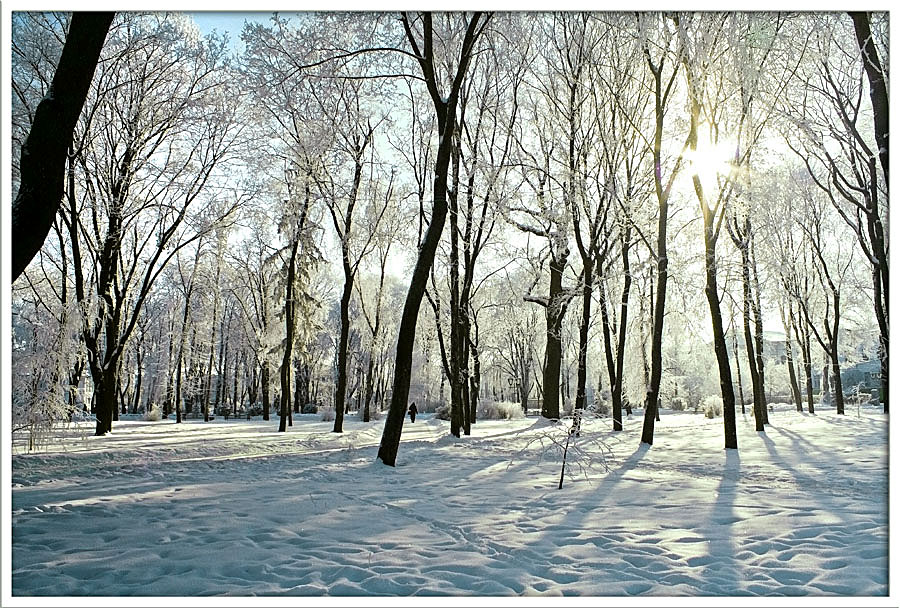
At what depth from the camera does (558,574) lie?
293 centimetres

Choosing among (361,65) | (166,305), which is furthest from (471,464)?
(166,305)

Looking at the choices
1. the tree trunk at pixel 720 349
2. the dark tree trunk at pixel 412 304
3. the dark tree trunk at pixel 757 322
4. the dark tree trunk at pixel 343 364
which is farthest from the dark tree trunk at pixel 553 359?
the dark tree trunk at pixel 412 304

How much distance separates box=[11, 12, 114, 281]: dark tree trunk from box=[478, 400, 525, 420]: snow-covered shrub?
1771cm

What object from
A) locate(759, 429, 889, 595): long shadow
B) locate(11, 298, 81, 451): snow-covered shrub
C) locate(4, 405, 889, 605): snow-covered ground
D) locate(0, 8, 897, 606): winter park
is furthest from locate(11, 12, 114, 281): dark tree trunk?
locate(759, 429, 889, 595): long shadow

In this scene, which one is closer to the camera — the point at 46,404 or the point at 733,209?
the point at 46,404

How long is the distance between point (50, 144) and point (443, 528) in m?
3.50

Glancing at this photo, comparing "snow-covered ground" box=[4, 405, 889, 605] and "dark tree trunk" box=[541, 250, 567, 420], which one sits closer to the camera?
"snow-covered ground" box=[4, 405, 889, 605]

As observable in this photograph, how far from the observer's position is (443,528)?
385 centimetres

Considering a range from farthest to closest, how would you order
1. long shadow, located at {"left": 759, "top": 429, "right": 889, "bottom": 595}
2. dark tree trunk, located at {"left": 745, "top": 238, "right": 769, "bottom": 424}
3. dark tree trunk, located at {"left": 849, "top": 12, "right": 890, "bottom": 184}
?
1. dark tree trunk, located at {"left": 745, "top": 238, "right": 769, "bottom": 424}
2. dark tree trunk, located at {"left": 849, "top": 12, "right": 890, "bottom": 184}
3. long shadow, located at {"left": 759, "top": 429, "right": 889, "bottom": 595}

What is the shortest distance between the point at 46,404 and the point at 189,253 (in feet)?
50.7

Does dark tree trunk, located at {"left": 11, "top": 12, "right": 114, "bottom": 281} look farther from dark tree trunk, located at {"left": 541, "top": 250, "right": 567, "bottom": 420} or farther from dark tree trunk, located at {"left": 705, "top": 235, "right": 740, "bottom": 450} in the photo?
dark tree trunk, located at {"left": 541, "top": 250, "right": 567, "bottom": 420}

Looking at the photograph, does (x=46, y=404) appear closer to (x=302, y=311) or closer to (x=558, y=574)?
(x=558, y=574)

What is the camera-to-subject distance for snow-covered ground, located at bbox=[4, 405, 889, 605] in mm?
2791

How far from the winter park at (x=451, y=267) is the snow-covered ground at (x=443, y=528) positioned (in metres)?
0.03
